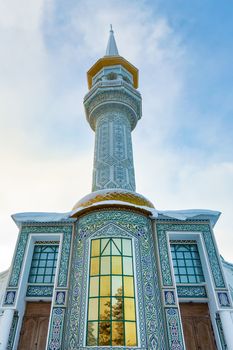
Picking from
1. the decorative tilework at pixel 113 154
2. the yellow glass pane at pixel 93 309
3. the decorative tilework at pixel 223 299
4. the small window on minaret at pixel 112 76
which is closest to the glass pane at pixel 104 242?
the yellow glass pane at pixel 93 309

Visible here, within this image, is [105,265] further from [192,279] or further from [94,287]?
[192,279]

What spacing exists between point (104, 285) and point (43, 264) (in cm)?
247

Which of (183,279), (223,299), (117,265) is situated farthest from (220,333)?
(117,265)

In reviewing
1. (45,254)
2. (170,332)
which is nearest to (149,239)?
(170,332)

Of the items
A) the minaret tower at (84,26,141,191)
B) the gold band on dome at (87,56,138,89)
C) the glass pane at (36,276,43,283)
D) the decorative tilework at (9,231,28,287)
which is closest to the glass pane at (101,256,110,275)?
the glass pane at (36,276,43,283)

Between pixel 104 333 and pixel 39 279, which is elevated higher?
pixel 39 279

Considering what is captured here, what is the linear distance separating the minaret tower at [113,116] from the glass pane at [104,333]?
5374 mm

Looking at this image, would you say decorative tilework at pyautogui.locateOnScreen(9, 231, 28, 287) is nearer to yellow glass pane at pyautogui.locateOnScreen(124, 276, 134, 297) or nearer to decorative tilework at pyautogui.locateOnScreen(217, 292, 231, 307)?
yellow glass pane at pyautogui.locateOnScreen(124, 276, 134, 297)

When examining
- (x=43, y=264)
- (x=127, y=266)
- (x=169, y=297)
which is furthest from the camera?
(x=43, y=264)

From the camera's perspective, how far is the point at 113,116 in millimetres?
13953

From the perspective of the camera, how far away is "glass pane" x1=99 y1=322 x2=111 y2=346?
6.77 m

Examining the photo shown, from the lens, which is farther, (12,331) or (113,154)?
(113,154)

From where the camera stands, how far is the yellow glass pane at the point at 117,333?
22.1 ft

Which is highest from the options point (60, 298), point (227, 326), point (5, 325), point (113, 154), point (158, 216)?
point (113, 154)
